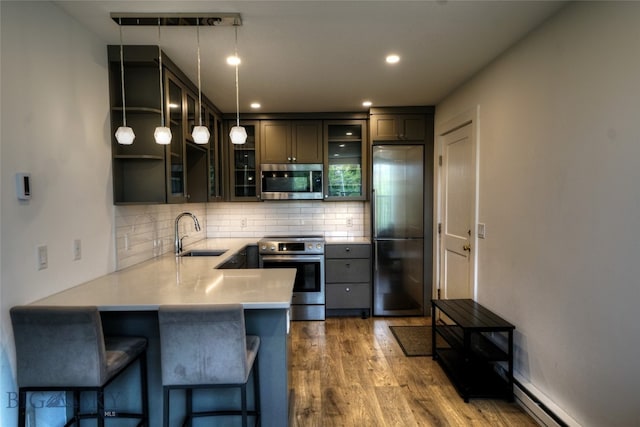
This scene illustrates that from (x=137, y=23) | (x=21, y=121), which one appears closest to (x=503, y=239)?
(x=137, y=23)

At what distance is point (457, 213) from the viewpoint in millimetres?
3332

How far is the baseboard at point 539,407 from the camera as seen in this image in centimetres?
190

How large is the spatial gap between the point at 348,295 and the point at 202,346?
104 inches

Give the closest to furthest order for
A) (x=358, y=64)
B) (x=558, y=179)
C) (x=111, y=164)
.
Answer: (x=558, y=179) < (x=111, y=164) < (x=358, y=64)

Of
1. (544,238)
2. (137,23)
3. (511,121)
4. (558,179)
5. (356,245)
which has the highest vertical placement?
(137,23)

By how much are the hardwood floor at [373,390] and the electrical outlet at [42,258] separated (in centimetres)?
145

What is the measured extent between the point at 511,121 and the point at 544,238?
0.87m

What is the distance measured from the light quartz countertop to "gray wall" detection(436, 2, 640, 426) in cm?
155

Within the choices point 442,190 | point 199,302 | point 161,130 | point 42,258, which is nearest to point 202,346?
point 199,302

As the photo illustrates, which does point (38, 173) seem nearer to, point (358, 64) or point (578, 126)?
point (358, 64)

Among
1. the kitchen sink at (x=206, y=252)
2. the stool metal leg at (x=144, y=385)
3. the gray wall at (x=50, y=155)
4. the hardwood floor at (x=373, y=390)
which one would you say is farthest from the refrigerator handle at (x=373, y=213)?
the stool metal leg at (x=144, y=385)

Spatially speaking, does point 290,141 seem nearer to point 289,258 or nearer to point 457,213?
point 289,258

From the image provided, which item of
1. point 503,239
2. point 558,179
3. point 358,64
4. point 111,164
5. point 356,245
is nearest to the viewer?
point 558,179

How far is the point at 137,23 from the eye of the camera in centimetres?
200
